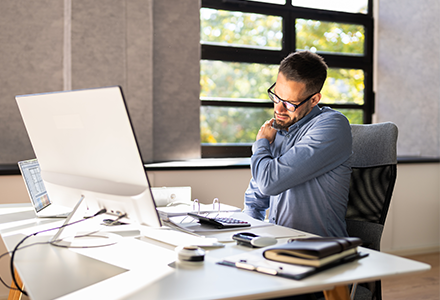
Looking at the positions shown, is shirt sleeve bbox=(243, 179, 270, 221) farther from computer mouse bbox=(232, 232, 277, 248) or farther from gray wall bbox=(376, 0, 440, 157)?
gray wall bbox=(376, 0, 440, 157)

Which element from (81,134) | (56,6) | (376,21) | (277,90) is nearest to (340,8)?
(376,21)

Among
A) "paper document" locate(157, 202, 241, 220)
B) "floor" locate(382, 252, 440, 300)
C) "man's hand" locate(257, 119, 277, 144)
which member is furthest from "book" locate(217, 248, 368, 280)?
"floor" locate(382, 252, 440, 300)

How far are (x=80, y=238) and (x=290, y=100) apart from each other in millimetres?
975

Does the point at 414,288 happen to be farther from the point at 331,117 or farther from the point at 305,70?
the point at 305,70

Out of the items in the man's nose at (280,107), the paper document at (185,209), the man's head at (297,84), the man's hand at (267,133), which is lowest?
the paper document at (185,209)

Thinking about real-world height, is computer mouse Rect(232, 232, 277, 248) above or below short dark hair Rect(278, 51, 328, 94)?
below

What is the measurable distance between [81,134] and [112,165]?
14 cm

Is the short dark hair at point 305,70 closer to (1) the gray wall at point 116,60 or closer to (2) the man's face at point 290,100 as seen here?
(2) the man's face at point 290,100

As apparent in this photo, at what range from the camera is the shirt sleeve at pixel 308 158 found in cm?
162

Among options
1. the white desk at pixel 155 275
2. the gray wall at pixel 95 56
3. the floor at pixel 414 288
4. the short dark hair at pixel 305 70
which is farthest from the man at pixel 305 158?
the gray wall at pixel 95 56

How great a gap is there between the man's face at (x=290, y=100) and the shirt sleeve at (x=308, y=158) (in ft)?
0.39

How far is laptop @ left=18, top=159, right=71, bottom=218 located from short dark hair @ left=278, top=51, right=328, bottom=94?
1.09 metres

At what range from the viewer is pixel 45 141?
142 centimetres

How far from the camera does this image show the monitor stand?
1293 millimetres
